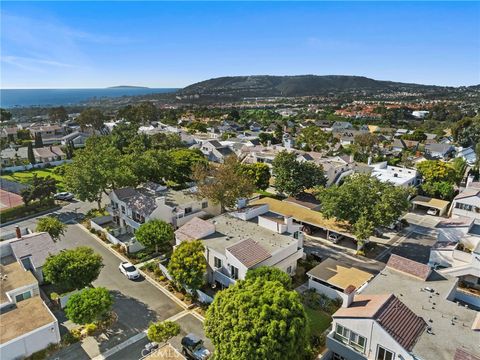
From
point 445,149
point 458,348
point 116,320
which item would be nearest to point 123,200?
point 116,320

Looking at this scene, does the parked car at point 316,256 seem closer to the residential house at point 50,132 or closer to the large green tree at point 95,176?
the large green tree at point 95,176

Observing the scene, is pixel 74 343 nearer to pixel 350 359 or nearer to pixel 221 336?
pixel 221 336

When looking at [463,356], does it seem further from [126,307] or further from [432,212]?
[432,212]

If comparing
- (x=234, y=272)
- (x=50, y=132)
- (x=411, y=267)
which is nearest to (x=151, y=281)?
(x=234, y=272)

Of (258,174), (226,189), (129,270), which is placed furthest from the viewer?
(258,174)

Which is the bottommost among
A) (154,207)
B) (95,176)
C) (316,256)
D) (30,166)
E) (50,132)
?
(316,256)
